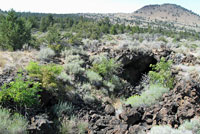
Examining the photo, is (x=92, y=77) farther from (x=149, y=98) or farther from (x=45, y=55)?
(x=149, y=98)

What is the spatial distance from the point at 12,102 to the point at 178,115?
17.2 ft

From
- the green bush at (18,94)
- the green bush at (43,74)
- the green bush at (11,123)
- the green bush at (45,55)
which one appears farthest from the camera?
the green bush at (45,55)

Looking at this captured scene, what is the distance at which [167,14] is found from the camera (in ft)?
476

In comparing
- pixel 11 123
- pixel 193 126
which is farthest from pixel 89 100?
pixel 193 126

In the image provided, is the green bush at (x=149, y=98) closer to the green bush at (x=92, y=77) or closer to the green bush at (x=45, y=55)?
the green bush at (x=92, y=77)

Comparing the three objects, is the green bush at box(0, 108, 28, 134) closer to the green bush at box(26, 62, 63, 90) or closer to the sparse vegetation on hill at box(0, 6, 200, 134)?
the sparse vegetation on hill at box(0, 6, 200, 134)

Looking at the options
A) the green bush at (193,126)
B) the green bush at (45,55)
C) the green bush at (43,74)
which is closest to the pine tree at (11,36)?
the green bush at (45,55)

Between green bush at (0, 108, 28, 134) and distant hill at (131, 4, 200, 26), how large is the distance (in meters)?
136

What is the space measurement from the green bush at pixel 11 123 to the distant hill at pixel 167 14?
136 metres

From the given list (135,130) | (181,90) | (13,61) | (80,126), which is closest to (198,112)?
(181,90)

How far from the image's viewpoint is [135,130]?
5020mm

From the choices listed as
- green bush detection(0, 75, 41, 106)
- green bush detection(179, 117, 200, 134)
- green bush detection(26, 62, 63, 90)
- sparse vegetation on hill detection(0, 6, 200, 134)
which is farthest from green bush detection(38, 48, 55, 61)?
green bush detection(179, 117, 200, 134)

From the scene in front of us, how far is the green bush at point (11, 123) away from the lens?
4164mm

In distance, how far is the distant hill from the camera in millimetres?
133250
